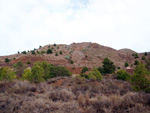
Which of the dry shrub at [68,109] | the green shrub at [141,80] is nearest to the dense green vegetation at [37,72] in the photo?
the dry shrub at [68,109]

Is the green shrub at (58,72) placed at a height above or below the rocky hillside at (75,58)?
below

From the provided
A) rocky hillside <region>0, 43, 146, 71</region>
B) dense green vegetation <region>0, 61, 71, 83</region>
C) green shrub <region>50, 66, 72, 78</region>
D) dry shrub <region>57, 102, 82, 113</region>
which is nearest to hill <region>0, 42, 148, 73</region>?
rocky hillside <region>0, 43, 146, 71</region>

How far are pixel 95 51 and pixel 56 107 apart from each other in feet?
163

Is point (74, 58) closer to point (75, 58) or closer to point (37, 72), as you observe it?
point (75, 58)

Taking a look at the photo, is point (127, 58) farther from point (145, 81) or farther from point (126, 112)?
point (126, 112)

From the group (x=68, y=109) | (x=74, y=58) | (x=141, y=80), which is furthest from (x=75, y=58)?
(x=68, y=109)

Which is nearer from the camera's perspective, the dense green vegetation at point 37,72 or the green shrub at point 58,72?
the dense green vegetation at point 37,72

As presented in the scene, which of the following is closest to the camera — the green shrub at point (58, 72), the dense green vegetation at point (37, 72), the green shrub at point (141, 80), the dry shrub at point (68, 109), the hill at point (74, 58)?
the dry shrub at point (68, 109)

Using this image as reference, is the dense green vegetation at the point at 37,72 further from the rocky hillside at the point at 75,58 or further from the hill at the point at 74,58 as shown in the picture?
the rocky hillside at the point at 75,58

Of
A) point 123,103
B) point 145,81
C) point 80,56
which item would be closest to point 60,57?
point 80,56

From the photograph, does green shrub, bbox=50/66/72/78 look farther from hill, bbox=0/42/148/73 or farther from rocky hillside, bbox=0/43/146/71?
rocky hillside, bbox=0/43/146/71

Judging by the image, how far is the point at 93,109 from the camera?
4.48 metres

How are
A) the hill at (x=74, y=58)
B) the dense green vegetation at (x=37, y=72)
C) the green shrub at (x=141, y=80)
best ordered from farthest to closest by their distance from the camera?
1. the hill at (x=74, y=58)
2. the dense green vegetation at (x=37, y=72)
3. the green shrub at (x=141, y=80)

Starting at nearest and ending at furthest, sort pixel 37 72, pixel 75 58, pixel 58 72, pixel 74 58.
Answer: pixel 37 72, pixel 58 72, pixel 75 58, pixel 74 58
